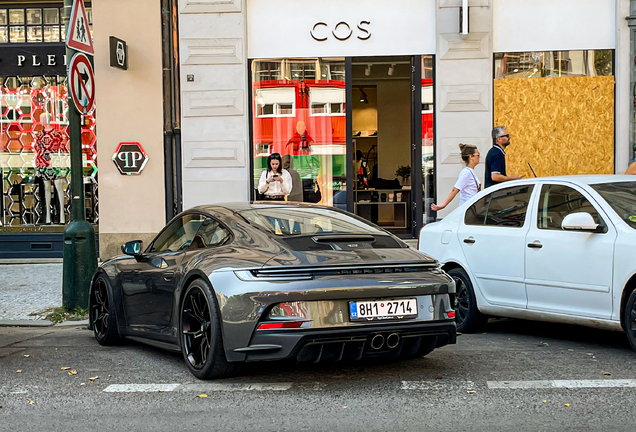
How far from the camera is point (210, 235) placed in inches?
251

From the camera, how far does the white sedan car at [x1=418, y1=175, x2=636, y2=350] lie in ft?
21.5

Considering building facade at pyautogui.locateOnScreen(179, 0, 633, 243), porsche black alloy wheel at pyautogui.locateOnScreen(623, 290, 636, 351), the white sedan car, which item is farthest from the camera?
building facade at pyautogui.locateOnScreen(179, 0, 633, 243)

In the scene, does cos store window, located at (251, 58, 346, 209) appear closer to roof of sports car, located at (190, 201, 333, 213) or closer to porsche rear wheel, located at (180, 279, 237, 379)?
roof of sports car, located at (190, 201, 333, 213)

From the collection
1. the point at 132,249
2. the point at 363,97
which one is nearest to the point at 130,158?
the point at 363,97

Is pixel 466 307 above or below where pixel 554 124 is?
below

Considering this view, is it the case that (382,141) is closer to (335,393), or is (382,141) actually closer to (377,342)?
(377,342)

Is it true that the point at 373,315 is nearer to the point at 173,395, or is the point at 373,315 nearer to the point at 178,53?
the point at 173,395

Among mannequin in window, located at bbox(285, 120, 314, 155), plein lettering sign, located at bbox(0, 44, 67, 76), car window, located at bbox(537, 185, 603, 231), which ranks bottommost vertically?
car window, located at bbox(537, 185, 603, 231)

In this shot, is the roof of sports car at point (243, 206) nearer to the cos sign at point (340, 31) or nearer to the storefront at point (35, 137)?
the cos sign at point (340, 31)

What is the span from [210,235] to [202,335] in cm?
84

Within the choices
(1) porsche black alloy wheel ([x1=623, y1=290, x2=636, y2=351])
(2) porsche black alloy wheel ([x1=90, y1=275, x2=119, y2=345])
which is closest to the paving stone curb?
(2) porsche black alloy wheel ([x1=90, y1=275, x2=119, y2=345])

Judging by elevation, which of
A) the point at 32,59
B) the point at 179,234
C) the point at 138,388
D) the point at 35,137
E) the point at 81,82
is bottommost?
the point at 138,388

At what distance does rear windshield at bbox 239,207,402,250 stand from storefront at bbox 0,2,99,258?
8853 millimetres

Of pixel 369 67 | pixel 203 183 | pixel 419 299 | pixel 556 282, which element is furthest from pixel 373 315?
pixel 369 67
